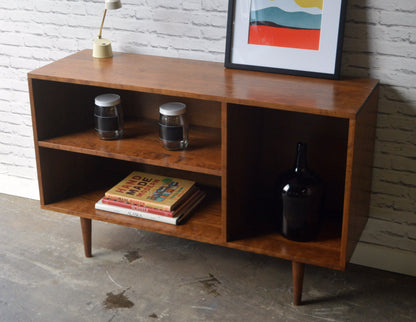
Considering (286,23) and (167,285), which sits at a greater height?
(286,23)

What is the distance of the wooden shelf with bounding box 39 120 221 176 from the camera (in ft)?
6.64

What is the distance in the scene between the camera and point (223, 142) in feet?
6.20

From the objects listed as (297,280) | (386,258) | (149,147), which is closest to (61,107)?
(149,147)

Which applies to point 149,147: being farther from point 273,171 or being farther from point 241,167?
point 273,171

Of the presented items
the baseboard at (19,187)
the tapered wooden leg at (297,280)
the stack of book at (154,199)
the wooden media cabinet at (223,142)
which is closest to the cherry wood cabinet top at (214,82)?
the wooden media cabinet at (223,142)

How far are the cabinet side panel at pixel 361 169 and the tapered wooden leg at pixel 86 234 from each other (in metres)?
1.05

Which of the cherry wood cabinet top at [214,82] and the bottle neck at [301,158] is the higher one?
the cherry wood cabinet top at [214,82]

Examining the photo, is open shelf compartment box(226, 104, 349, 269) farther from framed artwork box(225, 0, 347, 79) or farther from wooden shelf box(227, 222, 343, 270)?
framed artwork box(225, 0, 347, 79)

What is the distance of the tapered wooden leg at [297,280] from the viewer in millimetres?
2007

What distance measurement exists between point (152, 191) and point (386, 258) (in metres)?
0.97

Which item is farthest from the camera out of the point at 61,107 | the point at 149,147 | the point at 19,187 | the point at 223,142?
the point at 19,187

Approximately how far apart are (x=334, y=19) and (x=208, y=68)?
0.50 meters

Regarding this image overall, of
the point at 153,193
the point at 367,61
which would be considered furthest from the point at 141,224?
the point at 367,61

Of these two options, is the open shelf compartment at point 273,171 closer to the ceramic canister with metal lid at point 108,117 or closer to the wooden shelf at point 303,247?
the wooden shelf at point 303,247
